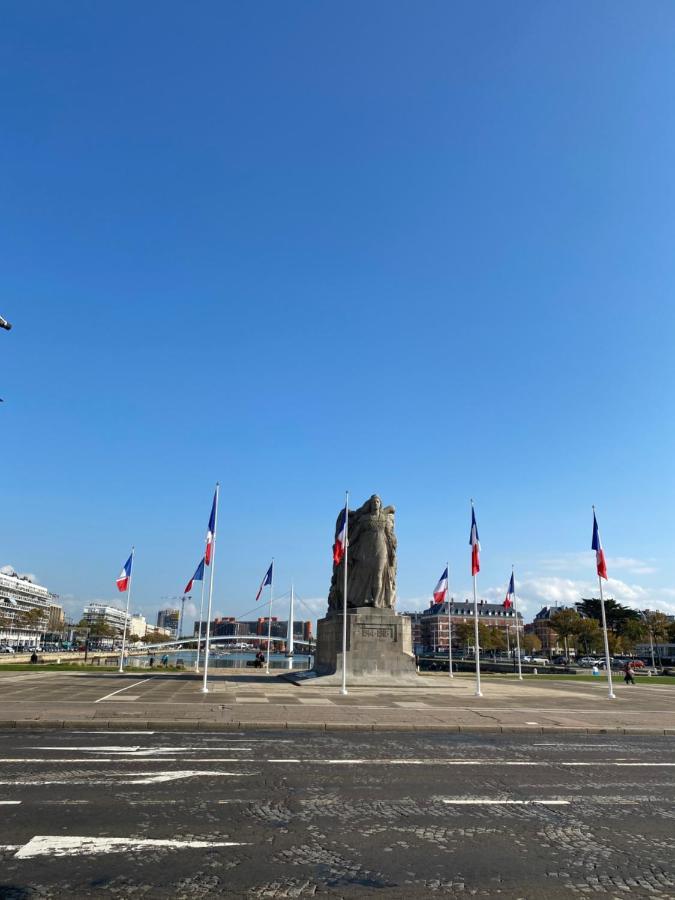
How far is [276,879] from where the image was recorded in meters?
5.98

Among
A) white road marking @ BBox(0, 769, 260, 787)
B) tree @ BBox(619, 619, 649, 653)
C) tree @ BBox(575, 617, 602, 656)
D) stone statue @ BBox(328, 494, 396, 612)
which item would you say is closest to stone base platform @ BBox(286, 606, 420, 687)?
stone statue @ BBox(328, 494, 396, 612)

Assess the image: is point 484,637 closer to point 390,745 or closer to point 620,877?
point 390,745

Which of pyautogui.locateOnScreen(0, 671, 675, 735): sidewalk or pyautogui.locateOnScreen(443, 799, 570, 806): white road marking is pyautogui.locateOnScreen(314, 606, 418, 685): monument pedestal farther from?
pyautogui.locateOnScreen(443, 799, 570, 806): white road marking

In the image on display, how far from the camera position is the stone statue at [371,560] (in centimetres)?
3231

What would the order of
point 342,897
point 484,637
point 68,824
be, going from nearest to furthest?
point 342,897, point 68,824, point 484,637

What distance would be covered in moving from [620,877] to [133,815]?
5.53 metres

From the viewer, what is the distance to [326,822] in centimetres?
793

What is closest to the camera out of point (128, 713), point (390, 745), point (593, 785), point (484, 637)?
point (593, 785)

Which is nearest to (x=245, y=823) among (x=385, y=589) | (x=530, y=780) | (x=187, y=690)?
(x=530, y=780)

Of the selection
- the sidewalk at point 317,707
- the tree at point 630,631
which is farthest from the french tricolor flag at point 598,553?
the tree at point 630,631

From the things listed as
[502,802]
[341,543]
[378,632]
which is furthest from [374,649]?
[502,802]

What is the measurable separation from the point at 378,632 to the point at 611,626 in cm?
11137

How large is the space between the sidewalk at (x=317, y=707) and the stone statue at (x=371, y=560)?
186 inches

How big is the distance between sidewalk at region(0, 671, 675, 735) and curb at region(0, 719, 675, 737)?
1.0 inches
